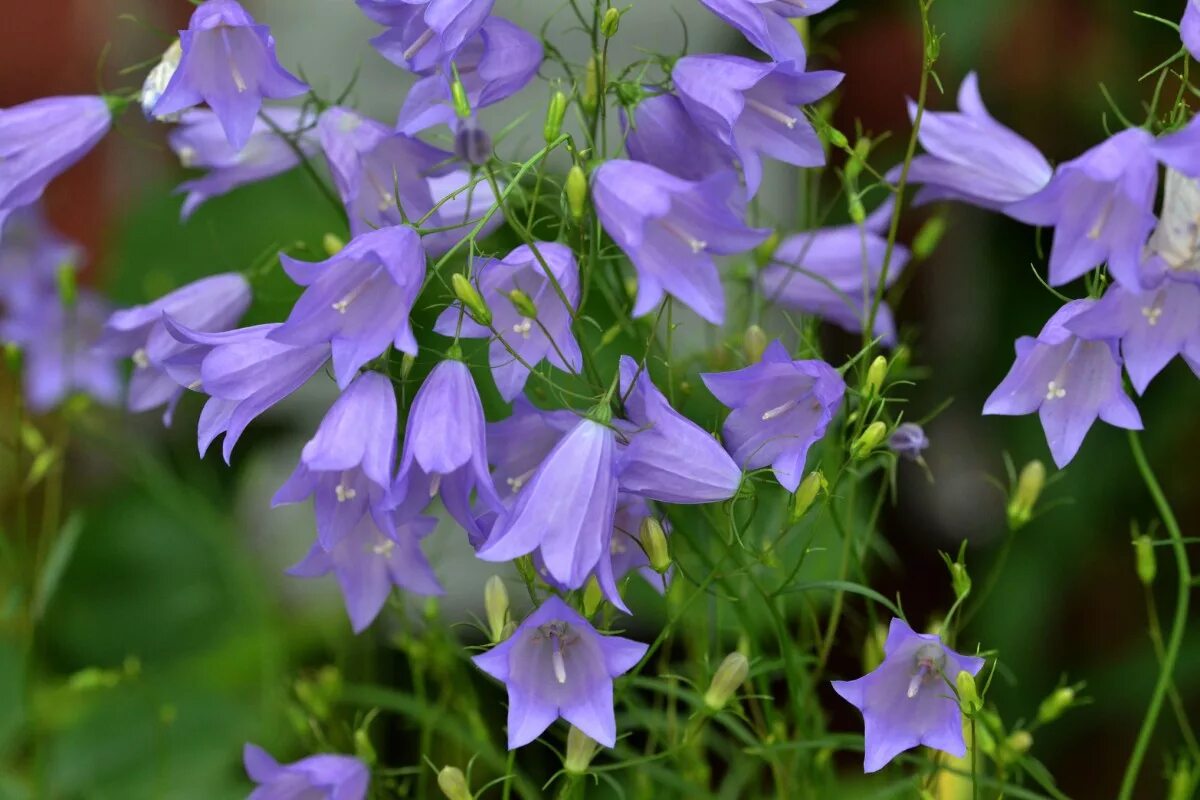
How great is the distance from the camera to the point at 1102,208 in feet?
1.84

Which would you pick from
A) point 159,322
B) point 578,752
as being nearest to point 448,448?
point 578,752

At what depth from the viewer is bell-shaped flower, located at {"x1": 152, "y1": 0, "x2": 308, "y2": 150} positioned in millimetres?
629

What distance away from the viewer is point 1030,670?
142 cm

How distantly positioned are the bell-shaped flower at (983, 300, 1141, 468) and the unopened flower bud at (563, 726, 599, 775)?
23 centimetres

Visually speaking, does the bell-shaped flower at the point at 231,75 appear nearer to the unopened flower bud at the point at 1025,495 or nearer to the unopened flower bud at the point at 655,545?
the unopened flower bud at the point at 655,545

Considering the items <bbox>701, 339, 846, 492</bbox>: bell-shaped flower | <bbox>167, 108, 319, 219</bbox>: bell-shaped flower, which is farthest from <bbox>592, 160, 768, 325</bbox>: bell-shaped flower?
<bbox>167, 108, 319, 219</bbox>: bell-shaped flower

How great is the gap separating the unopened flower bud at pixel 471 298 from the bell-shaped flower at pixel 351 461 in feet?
0.21

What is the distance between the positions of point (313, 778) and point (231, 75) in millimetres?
340

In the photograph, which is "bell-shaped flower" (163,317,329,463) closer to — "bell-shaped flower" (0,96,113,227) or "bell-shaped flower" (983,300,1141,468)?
"bell-shaped flower" (0,96,113,227)

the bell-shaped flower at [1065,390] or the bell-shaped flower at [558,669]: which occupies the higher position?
the bell-shaped flower at [1065,390]

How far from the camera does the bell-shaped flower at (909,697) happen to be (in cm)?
57

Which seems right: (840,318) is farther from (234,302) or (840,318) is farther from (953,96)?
(953,96)

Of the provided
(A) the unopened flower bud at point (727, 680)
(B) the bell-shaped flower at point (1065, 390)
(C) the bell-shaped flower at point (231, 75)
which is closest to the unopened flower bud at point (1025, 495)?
(B) the bell-shaped flower at point (1065, 390)

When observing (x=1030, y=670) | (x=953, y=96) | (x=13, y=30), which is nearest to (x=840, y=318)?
(x=953, y=96)
